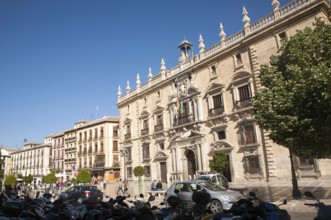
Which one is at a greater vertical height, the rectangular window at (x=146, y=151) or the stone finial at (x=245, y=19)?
the stone finial at (x=245, y=19)

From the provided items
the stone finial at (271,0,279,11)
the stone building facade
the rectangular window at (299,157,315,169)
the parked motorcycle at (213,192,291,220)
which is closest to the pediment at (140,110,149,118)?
the stone building facade

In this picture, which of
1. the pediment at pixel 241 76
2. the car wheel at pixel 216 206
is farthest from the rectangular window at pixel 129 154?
the car wheel at pixel 216 206

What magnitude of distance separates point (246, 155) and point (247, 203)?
60.7 ft

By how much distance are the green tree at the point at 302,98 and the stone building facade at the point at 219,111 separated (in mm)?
7993

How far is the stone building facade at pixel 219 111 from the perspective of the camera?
66.3 ft

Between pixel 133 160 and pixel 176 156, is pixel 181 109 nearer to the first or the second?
pixel 176 156

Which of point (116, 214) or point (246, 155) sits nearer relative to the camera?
point (116, 214)

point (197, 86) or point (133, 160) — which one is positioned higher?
point (197, 86)

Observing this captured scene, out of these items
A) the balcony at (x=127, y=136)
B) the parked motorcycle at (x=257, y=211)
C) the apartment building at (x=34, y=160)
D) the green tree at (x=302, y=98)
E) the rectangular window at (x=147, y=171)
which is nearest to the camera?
the parked motorcycle at (x=257, y=211)

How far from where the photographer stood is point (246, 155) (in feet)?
73.0

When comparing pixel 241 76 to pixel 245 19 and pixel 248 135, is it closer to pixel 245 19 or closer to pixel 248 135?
pixel 245 19

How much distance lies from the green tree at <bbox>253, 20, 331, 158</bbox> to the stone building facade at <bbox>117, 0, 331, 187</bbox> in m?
7.99

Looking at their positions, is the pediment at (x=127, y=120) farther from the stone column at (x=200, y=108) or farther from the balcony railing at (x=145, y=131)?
the stone column at (x=200, y=108)

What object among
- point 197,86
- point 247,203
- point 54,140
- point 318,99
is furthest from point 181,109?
point 54,140
